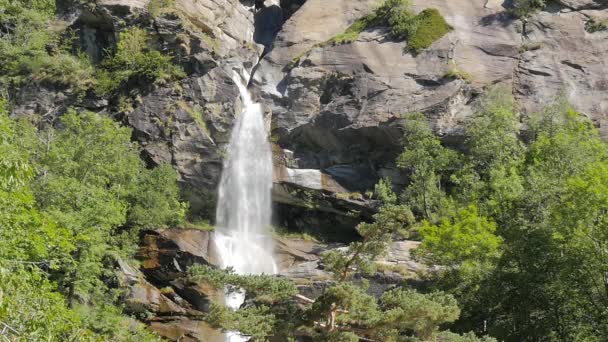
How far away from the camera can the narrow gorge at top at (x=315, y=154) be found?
1927cm

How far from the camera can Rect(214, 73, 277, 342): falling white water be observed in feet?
104

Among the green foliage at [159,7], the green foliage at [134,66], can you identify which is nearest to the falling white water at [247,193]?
the green foliage at [134,66]

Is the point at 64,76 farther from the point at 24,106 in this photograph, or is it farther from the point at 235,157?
the point at 235,157

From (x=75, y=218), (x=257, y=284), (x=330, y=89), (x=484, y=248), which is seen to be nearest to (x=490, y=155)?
(x=484, y=248)

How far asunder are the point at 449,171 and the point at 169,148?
48.9ft

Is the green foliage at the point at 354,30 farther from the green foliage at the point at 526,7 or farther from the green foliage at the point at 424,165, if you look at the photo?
the green foliage at the point at 424,165

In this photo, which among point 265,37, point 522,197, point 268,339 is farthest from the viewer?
point 265,37

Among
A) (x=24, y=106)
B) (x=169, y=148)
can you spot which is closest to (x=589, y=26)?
(x=169, y=148)

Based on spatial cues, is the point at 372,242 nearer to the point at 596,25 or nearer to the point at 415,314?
the point at 415,314

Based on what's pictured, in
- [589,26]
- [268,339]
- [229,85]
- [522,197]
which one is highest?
[589,26]

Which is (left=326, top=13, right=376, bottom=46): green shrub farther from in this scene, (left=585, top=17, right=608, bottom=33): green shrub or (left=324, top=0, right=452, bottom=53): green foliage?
(left=585, top=17, right=608, bottom=33): green shrub

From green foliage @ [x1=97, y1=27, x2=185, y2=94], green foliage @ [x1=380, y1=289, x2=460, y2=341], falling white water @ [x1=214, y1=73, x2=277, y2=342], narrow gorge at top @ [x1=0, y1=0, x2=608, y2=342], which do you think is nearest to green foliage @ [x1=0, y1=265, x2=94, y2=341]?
narrow gorge at top @ [x1=0, y1=0, x2=608, y2=342]

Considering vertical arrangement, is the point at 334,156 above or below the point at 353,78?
below

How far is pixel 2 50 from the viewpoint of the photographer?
3822 cm
